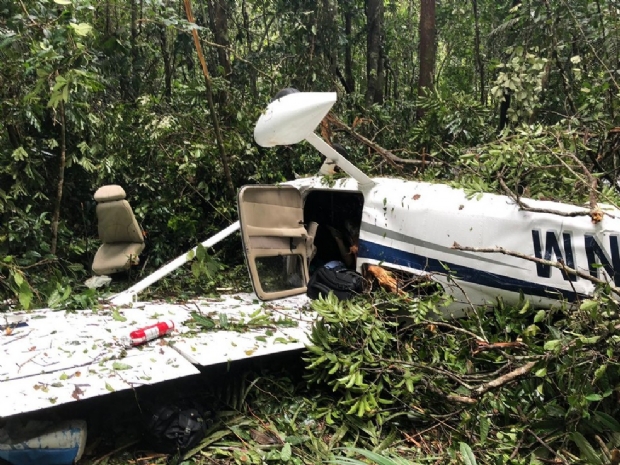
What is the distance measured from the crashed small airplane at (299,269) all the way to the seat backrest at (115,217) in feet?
2.90

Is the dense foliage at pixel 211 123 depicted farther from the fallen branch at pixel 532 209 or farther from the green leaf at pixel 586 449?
the green leaf at pixel 586 449

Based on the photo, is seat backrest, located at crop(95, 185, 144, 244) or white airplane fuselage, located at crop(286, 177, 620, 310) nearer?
white airplane fuselage, located at crop(286, 177, 620, 310)

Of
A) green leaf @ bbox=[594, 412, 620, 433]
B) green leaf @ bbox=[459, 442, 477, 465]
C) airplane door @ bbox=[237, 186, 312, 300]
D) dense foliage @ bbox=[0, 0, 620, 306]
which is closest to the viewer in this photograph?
green leaf @ bbox=[459, 442, 477, 465]

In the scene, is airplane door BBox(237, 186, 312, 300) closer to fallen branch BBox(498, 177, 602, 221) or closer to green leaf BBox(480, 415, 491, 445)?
fallen branch BBox(498, 177, 602, 221)

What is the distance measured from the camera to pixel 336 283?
3.84m

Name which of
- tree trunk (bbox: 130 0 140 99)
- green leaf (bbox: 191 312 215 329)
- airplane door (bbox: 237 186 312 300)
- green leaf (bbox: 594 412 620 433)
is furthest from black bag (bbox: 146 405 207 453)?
tree trunk (bbox: 130 0 140 99)

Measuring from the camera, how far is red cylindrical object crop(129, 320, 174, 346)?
2.85 meters

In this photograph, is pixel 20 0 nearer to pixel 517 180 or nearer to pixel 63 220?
pixel 63 220

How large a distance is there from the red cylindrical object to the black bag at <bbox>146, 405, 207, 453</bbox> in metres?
0.41

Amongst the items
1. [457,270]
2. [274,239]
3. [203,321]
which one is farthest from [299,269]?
[457,270]

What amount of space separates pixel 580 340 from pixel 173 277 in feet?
12.7

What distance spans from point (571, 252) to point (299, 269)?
2.32 m

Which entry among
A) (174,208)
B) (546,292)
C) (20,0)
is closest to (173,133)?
(174,208)

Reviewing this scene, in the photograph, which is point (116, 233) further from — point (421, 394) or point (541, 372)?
point (541, 372)
